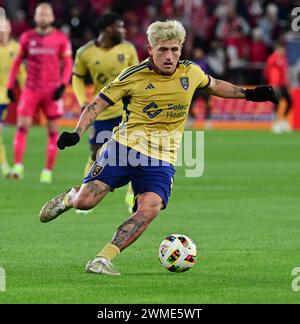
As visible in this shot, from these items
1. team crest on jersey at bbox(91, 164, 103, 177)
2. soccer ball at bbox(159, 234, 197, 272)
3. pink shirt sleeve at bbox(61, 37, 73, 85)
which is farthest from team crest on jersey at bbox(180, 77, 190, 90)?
pink shirt sleeve at bbox(61, 37, 73, 85)

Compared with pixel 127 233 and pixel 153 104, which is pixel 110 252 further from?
pixel 153 104

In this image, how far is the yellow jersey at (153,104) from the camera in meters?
9.31

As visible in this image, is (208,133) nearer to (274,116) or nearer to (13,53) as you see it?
(274,116)

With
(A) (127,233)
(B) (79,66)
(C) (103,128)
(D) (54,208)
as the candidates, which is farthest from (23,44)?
(A) (127,233)

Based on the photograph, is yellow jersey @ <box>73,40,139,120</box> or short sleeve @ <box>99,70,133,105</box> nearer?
short sleeve @ <box>99,70,133,105</box>

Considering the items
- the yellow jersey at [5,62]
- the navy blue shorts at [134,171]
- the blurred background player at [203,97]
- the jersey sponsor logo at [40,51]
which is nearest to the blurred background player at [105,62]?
the jersey sponsor logo at [40,51]

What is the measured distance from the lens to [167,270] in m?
9.27

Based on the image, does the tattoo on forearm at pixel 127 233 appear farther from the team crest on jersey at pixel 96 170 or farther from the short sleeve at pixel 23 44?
the short sleeve at pixel 23 44

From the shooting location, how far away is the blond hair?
895 centimetres

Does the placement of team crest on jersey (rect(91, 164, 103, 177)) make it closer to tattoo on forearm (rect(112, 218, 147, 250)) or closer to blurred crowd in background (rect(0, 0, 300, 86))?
tattoo on forearm (rect(112, 218, 147, 250))

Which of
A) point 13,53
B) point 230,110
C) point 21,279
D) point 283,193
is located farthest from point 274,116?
point 21,279

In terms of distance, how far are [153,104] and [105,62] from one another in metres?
4.72

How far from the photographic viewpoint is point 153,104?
30.7 feet

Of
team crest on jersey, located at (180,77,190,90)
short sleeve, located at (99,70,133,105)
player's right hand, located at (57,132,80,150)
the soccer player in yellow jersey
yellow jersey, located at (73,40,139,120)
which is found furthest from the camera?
yellow jersey, located at (73,40,139,120)
